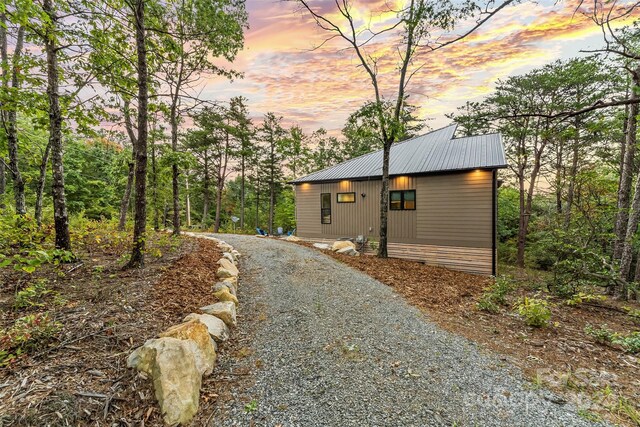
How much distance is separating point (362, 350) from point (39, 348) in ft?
9.49

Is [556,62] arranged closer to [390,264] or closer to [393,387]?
[390,264]

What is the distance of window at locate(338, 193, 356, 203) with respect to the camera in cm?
1125

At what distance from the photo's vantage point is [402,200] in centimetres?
1020

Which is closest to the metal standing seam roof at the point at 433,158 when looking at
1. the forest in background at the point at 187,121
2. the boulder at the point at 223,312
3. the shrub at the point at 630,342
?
the forest in background at the point at 187,121

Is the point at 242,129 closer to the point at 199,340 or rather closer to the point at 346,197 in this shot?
the point at 346,197

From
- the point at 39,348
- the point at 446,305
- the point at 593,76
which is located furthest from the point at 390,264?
the point at 593,76

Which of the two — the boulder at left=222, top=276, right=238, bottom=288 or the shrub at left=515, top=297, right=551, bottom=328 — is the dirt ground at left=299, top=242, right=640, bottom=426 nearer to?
the shrub at left=515, top=297, right=551, bottom=328

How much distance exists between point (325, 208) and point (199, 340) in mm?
10015

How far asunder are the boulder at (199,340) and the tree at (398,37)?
6341 millimetres

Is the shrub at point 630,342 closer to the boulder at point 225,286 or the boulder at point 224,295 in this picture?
the boulder at point 224,295

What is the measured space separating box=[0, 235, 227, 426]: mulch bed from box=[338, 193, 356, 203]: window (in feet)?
26.3

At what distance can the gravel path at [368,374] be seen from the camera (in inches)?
78.4

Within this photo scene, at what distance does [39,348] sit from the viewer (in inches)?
82.0

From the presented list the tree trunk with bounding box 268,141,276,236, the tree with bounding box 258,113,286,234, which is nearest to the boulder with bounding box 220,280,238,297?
the tree with bounding box 258,113,286,234
